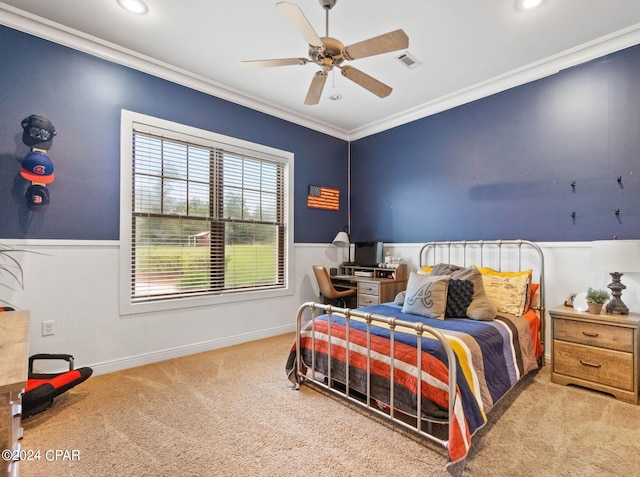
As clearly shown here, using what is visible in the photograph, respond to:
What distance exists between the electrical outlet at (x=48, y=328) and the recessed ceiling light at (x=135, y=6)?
2585 mm

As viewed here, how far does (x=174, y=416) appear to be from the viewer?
2.12m

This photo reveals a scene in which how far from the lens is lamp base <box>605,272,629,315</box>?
8.15 feet

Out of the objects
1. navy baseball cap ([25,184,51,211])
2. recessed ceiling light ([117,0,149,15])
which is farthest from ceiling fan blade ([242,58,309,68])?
navy baseball cap ([25,184,51,211])

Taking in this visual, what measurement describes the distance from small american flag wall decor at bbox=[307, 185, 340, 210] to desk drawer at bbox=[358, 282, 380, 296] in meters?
1.32

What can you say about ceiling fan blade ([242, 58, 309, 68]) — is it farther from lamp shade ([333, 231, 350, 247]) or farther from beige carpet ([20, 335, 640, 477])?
lamp shade ([333, 231, 350, 247])

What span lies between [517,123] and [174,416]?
4.13 m

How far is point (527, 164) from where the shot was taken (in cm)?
326

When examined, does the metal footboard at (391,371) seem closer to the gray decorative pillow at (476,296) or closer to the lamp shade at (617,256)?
the gray decorative pillow at (476,296)

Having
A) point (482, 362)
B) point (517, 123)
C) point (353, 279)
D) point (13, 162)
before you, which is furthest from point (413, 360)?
point (13, 162)

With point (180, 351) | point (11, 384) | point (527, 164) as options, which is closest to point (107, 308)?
point (180, 351)

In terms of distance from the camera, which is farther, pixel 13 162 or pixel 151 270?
pixel 151 270

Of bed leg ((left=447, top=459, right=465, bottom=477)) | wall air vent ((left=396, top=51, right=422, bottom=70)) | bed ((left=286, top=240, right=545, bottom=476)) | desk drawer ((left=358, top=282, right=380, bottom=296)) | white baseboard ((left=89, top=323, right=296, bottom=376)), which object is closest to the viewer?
bed leg ((left=447, top=459, right=465, bottom=477))

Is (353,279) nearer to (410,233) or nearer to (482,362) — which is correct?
(410,233)

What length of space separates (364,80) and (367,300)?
254 cm
